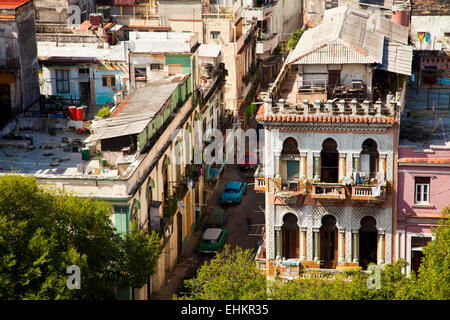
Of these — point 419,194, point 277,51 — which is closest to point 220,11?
point 277,51

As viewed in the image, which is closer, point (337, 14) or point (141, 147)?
point (141, 147)

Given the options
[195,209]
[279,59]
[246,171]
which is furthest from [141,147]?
[279,59]

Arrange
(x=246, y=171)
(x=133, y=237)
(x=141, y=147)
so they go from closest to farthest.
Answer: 1. (x=133, y=237)
2. (x=141, y=147)
3. (x=246, y=171)

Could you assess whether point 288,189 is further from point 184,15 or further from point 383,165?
point 184,15

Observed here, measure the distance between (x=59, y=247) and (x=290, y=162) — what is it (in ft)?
55.6

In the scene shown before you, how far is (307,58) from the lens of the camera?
71.6 m

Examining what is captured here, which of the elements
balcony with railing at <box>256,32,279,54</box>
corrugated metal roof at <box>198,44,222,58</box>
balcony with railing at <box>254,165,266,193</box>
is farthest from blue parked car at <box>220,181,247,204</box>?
balcony with railing at <box>256,32,279,54</box>

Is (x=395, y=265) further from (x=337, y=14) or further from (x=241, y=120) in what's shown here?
(x=241, y=120)

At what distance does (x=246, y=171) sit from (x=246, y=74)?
1720cm

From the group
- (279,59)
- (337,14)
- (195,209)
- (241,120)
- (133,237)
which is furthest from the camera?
(279,59)

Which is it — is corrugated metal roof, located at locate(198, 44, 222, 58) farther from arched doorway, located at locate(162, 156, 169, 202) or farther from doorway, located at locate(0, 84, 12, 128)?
doorway, located at locate(0, 84, 12, 128)

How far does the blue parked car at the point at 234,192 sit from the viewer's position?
9794 centimetres

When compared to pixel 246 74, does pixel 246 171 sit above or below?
below

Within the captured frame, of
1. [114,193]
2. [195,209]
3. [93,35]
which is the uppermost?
[93,35]
